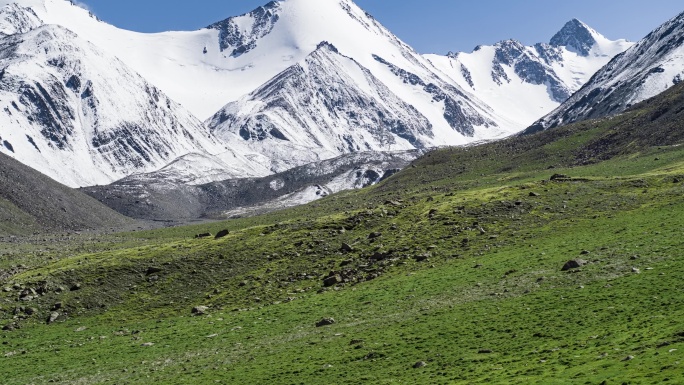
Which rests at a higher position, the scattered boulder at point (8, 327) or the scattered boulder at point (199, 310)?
the scattered boulder at point (8, 327)

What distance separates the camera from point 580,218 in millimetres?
81562

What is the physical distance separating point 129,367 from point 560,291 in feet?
113

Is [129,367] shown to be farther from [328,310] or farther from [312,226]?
[312,226]

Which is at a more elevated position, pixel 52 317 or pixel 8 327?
pixel 52 317

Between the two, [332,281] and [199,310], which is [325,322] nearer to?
[332,281]

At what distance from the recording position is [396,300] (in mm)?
61500

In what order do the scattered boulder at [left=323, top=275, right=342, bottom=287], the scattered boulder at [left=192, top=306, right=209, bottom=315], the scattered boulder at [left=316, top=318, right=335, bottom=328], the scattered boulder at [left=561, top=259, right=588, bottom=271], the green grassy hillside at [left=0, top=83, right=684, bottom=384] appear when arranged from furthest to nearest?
the scattered boulder at [left=323, top=275, right=342, bottom=287], the scattered boulder at [left=192, top=306, right=209, bottom=315], the scattered boulder at [left=561, top=259, right=588, bottom=271], the scattered boulder at [left=316, top=318, right=335, bottom=328], the green grassy hillside at [left=0, top=83, right=684, bottom=384]

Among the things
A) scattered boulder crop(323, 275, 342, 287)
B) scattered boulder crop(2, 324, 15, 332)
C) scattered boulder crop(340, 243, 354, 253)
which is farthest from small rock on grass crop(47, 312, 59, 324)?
scattered boulder crop(340, 243, 354, 253)

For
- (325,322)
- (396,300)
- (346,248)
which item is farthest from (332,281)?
(325,322)

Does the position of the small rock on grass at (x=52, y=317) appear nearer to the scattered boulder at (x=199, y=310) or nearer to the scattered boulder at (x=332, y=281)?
the scattered boulder at (x=199, y=310)

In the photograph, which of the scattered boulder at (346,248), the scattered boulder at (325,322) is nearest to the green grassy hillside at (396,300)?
the scattered boulder at (346,248)

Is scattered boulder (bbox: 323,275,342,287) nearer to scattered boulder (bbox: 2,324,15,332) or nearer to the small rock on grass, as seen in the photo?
the small rock on grass

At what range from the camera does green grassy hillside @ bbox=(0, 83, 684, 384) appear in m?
43.4

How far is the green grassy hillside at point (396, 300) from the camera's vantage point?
43.4m
